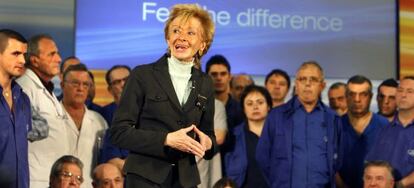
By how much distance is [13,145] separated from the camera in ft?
12.8

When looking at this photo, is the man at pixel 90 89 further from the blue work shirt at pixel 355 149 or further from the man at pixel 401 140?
the man at pixel 401 140

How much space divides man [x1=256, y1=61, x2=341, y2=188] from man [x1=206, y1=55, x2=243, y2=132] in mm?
449

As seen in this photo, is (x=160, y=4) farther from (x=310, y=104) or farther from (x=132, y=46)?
(x=310, y=104)

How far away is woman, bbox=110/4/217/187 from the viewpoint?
8.59ft

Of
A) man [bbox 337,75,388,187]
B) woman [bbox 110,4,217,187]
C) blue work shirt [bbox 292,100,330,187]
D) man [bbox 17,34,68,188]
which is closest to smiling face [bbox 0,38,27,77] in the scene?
man [bbox 17,34,68,188]

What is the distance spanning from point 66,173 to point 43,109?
440 mm

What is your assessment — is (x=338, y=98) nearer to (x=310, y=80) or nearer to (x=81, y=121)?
(x=310, y=80)

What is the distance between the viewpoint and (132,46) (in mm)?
6703

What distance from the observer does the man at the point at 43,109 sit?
4652 mm

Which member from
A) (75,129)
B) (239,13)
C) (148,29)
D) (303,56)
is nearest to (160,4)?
(148,29)

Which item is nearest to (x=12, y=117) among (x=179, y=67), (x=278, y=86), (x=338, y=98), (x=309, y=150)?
(x=179, y=67)

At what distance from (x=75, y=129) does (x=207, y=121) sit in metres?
2.34

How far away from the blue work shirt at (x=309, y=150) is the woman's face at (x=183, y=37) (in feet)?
7.54

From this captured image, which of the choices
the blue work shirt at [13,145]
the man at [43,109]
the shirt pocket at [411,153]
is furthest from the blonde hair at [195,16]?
the shirt pocket at [411,153]
